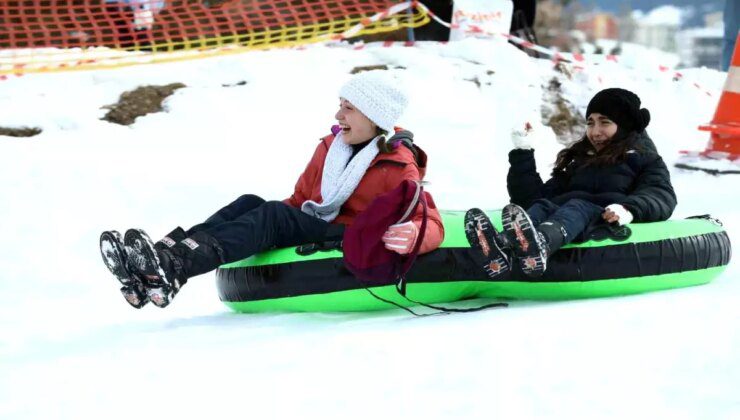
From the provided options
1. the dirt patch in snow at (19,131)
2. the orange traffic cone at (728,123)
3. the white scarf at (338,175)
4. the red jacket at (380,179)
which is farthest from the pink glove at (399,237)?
the orange traffic cone at (728,123)

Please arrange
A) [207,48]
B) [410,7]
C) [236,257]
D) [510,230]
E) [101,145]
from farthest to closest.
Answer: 1. [410,7]
2. [207,48]
3. [101,145]
4. [236,257]
5. [510,230]

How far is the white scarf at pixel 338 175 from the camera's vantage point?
11.9 ft

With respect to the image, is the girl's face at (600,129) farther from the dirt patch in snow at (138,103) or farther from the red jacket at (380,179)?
the dirt patch in snow at (138,103)

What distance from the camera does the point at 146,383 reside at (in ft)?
8.19

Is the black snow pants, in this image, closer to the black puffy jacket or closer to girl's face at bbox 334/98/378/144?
girl's face at bbox 334/98/378/144

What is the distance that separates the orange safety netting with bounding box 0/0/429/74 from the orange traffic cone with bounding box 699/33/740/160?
8.47ft

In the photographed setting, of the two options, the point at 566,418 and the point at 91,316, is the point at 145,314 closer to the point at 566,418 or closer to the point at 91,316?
the point at 91,316

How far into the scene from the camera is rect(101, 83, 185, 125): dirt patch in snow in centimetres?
631

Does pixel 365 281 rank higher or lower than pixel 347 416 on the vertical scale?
lower

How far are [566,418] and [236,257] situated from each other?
1629 millimetres

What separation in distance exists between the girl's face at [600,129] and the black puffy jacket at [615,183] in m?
0.08

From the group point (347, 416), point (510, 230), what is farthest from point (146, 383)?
point (510, 230)

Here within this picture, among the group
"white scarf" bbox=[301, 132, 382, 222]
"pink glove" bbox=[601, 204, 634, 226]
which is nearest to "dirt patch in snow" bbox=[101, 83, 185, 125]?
"white scarf" bbox=[301, 132, 382, 222]

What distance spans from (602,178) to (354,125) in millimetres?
1034
